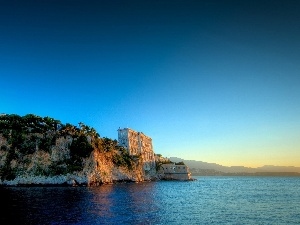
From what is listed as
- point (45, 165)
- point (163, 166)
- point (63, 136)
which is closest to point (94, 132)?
point (63, 136)

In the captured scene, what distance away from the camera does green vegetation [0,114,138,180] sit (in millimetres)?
74500

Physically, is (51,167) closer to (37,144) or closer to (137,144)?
(37,144)

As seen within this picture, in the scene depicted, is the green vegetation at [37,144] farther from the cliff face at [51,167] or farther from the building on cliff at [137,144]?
the building on cliff at [137,144]

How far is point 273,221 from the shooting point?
2742 cm

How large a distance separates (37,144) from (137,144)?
62553 millimetres

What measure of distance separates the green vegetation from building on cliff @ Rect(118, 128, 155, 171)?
3812 centimetres

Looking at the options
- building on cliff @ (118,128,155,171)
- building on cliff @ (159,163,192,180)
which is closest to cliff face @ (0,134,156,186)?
building on cliff @ (118,128,155,171)

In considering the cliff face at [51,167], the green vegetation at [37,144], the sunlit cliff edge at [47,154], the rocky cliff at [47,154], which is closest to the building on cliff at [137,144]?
the sunlit cliff edge at [47,154]

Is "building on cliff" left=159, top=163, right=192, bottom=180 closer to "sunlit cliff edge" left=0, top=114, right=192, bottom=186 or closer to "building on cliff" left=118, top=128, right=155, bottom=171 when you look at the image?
"building on cliff" left=118, top=128, right=155, bottom=171

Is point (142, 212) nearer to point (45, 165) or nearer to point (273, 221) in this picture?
point (273, 221)

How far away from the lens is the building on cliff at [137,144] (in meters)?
127

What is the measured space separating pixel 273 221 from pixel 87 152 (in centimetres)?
6210

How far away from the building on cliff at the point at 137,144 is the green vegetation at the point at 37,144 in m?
38.1

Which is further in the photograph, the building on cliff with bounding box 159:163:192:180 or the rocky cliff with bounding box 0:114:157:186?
the building on cliff with bounding box 159:163:192:180
